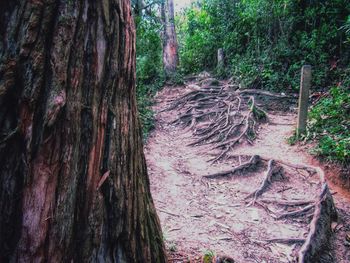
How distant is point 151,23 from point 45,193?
1087cm

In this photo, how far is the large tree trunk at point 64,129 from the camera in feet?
4.76

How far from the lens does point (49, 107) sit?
59.0 inches

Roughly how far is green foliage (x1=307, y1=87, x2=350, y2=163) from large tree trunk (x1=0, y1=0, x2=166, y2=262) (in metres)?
4.84

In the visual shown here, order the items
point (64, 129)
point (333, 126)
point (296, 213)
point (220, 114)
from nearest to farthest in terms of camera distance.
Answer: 1. point (64, 129)
2. point (296, 213)
3. point (333, 126)
4. point (220, 114)

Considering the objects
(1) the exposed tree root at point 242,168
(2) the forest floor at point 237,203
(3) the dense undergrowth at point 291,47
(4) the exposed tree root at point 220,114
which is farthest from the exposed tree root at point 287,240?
(3) the dense undergrowth at point 291,47

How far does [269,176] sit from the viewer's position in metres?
5.36

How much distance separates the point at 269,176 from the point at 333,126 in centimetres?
227

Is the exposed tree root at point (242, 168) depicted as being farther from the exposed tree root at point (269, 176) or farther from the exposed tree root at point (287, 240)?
the exposed tree root at point (287, 240)

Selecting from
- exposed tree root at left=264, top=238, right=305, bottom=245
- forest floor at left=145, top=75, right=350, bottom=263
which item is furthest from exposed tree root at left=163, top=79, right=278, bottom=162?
exposed tree root at left=264, top=238, right=305, bottom=245

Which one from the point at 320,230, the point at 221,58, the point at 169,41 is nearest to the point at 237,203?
the point at 320,230

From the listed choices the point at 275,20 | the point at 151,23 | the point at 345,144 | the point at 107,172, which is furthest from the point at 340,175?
the point at 151,23

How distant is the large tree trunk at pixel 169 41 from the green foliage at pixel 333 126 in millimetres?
8005

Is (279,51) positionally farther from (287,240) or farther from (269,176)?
(287,240)

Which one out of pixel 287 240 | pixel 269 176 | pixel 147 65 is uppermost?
pixel 147 65
